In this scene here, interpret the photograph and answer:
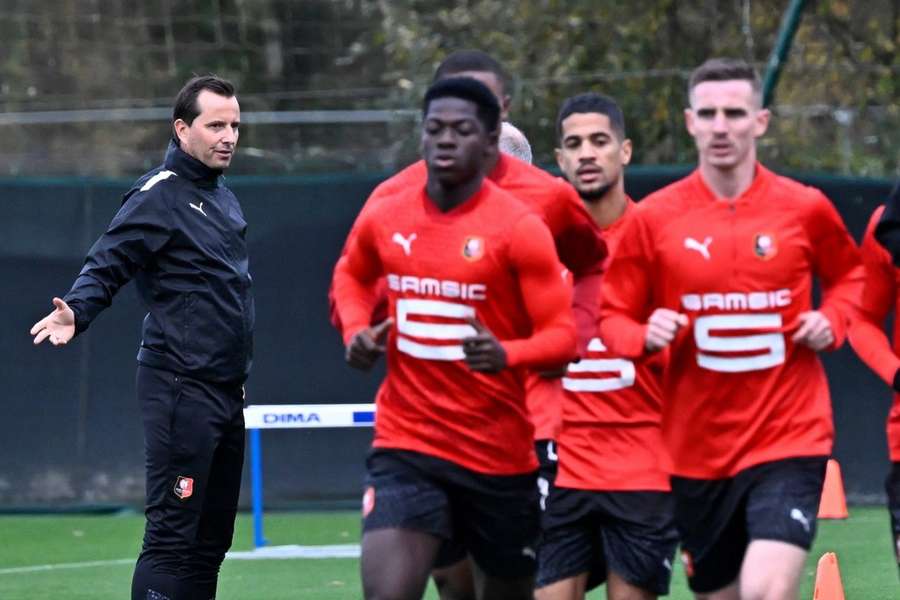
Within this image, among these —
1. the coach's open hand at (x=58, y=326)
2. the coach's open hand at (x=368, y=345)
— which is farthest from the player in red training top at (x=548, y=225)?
the coach's open hand at (x=58, y=326)

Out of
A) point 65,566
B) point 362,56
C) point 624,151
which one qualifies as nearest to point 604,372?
point 624,151

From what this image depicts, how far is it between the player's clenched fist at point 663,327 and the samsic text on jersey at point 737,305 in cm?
14

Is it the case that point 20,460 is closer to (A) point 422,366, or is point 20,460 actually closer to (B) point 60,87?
(B) point 60,87

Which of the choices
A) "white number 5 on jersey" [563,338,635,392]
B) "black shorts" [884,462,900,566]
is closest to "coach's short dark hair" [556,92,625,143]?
"white number 5 on jersey" [563,338,635,392]

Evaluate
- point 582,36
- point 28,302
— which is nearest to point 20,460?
point 28,302

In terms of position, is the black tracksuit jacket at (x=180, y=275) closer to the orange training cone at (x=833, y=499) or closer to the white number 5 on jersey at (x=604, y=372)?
the white number 5 on jersey at (x=604, y=372)

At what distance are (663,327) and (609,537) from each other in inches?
64.8

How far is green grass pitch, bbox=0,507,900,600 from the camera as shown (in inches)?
438

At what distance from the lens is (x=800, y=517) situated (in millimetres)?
6746

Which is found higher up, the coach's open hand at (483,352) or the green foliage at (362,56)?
the green foliage at (362,56)

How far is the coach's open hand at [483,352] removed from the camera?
21.0 feet

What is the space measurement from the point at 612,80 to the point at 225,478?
8.15 m

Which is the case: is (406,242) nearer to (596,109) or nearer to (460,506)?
(460,506)

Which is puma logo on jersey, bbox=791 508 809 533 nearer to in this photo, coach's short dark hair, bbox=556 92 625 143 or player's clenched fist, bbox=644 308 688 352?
player's clenched fist, bbox=644 308 688 352
